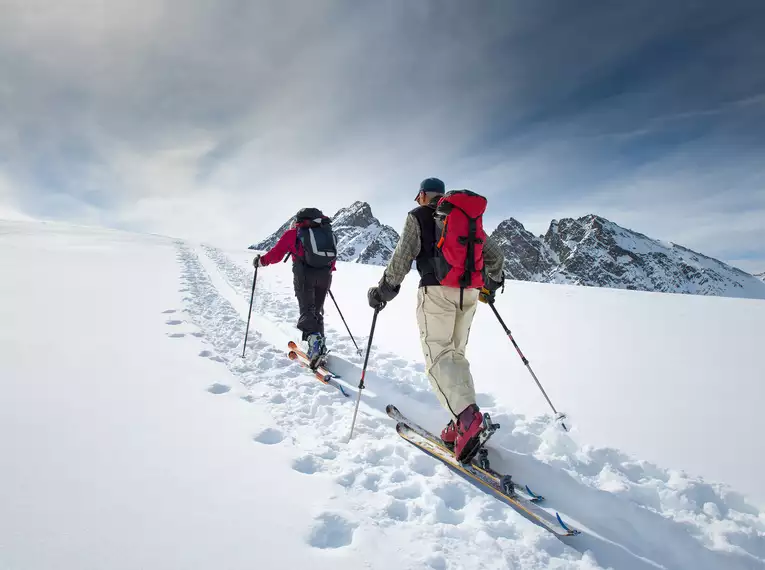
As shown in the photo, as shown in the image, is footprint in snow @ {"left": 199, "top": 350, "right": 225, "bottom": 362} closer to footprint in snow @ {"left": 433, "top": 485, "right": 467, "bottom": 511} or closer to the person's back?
the person's back

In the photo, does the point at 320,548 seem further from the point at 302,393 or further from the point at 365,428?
the point at 302,393

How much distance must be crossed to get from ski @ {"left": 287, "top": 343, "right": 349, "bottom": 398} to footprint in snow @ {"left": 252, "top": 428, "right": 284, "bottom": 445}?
4.36ft

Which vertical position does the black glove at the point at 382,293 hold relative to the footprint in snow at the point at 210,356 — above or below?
above

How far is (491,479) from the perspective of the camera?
10.4ft

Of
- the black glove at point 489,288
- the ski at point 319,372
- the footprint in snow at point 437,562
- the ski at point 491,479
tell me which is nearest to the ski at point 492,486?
the ski at point 491,479

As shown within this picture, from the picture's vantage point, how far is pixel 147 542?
2.06 meters

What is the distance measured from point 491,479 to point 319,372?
3.01 m

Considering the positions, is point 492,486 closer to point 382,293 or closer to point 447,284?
point 447,284

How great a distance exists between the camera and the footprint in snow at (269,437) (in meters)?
3.52

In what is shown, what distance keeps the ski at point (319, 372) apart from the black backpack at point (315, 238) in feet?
5.20

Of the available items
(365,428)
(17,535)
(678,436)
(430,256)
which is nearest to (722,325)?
(678,436)

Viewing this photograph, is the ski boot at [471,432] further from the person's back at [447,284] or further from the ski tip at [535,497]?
the ski tip at [535,497]

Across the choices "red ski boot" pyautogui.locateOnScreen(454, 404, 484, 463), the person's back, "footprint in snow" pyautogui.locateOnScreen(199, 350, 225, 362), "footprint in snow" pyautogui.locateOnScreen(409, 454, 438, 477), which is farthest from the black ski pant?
"red ski boot" pyautogui.locateOnScreen(454, 404, 484, 463)

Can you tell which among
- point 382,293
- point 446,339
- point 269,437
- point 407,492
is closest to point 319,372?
point 269,437
